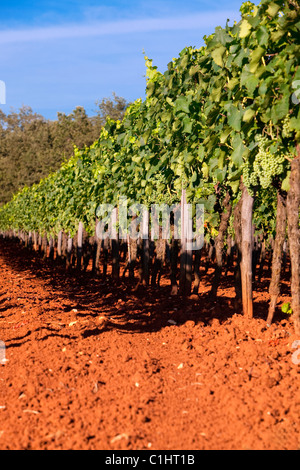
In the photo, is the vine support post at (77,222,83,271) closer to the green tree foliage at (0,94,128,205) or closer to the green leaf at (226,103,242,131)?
the green leaf at (226,103,242,131)

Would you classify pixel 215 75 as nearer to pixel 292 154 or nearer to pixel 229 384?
pixel 292 154

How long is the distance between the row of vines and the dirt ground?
2.24 feet

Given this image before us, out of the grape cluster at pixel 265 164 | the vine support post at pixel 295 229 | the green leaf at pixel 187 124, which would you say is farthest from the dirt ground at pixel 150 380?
the green leaf at pixel 187 124

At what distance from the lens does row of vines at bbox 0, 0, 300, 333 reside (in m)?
4.64

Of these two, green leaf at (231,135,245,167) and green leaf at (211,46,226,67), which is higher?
green leaf at (211,46,226,67)

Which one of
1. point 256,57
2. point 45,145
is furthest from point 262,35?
point 45,145

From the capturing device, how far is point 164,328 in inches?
234

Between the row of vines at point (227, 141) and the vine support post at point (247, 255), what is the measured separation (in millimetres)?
12

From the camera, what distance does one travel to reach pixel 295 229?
484cm

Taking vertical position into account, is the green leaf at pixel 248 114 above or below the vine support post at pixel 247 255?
above

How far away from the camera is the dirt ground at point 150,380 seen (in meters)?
3.20

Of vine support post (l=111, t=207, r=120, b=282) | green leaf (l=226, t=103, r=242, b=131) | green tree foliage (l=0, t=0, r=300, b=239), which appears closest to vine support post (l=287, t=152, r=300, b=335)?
green tree foliage (l=0, t=0, r=300, b=239)

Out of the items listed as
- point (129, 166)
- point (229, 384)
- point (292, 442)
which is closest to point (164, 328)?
point (229, 384)

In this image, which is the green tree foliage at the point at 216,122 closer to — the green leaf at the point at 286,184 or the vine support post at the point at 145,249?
the green leaf at the point at 286,184
